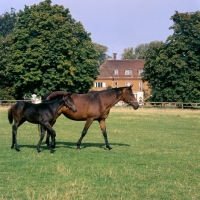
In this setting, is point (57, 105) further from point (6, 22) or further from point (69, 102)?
point (6, 22)

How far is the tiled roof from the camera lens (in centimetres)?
9612

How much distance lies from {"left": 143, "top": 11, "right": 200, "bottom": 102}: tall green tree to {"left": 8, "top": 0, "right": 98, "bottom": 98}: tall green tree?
982 centimetres

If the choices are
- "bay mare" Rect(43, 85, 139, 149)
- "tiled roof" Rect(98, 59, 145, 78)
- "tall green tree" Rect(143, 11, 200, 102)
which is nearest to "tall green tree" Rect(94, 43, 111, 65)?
"tiled roof" Rect(98, 59, 145, 78)

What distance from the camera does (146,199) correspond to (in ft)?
25.0

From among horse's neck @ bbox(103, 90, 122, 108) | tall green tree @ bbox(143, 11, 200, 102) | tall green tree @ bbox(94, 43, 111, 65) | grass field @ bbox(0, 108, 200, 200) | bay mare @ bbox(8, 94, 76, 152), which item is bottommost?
grass field @ bbox(0, 108, 200, 200)

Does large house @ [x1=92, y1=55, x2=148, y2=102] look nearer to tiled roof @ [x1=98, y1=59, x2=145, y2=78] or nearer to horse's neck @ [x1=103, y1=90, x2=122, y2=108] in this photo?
tiled roof @ [x1=98, y1=59, x2=145, y2=78]

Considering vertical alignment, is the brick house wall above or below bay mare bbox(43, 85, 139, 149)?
above

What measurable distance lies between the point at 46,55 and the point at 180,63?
1812 centimetres

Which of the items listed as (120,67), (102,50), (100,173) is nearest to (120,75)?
(120,67)

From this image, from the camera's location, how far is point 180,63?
5519 cm

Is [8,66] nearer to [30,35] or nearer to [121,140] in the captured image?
[30,35]

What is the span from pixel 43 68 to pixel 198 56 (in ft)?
69.7

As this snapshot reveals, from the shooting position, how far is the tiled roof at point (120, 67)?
96.1 meters

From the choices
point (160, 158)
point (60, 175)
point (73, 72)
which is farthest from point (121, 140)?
point (73, 72)
